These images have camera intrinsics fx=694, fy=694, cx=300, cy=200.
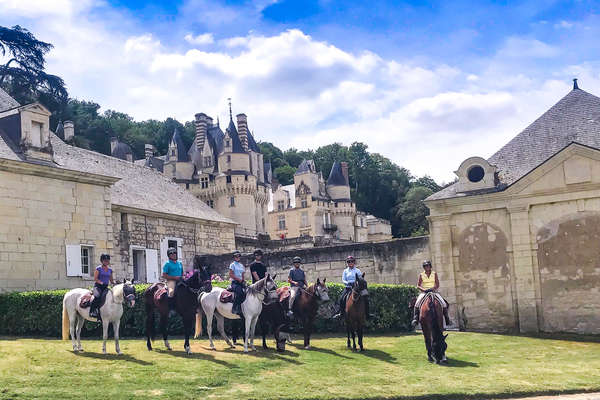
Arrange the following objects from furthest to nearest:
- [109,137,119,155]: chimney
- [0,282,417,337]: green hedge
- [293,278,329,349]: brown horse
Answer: [109,137,119,155]: chimney
[0,282,417,337]: green hedge
[293,278,329,349]: brown horse

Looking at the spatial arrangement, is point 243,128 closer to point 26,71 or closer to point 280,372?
point 26,71

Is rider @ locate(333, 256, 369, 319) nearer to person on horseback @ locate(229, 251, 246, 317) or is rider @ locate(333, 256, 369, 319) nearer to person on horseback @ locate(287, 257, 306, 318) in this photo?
person on horseback @ locate(287, 257, 306, 318)

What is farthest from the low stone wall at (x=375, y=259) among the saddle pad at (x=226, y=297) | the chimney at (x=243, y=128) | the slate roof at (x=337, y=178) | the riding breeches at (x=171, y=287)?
the slate roof at (x=337, y=178)

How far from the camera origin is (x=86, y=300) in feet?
40.5

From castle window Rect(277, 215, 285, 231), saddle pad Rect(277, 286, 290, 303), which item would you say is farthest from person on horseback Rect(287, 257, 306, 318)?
castle window Rect(277, 215, 285, 231)

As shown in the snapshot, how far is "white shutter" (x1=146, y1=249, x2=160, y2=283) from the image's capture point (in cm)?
2464

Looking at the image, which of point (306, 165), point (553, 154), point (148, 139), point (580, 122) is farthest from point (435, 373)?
point (148, 139)

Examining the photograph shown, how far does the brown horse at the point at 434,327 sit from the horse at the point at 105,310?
5380mm

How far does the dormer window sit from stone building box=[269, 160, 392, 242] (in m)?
57.7

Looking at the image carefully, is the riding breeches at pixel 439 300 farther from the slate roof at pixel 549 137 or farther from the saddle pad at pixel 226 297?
the slate roof at pixel 549 137

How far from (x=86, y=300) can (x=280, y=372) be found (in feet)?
12.4

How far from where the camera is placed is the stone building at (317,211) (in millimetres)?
78750

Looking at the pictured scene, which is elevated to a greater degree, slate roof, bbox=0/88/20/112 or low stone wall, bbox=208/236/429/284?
slate roof, bbox=0/88/20/112

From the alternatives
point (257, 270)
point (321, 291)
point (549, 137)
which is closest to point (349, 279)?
point (321, 291)
